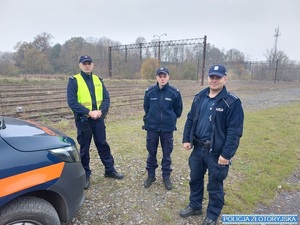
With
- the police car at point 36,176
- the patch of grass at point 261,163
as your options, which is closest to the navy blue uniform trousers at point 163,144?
the patch of grass at point 261,163

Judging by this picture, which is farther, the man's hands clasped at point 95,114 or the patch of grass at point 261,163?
the patch of grass at point 261,163

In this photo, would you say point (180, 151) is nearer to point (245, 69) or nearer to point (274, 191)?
point (274, 191)

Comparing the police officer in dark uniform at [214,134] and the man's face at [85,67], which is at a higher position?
the man's face at [85,67]

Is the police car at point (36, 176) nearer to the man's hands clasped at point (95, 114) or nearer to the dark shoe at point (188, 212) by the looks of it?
the man's hands clasped at point (95, 114)

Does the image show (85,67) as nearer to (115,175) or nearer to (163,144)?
(163,144)

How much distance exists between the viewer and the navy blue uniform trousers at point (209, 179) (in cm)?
276

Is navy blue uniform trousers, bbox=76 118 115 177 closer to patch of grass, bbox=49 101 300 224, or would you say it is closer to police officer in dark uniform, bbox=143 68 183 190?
patch of grass, bbox=49 101 300 224

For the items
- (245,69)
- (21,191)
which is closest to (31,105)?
(21,191)

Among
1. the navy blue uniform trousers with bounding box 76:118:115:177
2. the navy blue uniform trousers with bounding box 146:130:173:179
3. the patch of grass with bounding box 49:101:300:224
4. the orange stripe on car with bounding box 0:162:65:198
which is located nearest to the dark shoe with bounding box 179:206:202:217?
the patch of grass with bounding box 49:101:300:224

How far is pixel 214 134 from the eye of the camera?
269 centimetres

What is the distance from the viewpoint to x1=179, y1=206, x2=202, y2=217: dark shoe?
3.17 metres

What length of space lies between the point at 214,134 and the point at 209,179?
62cm

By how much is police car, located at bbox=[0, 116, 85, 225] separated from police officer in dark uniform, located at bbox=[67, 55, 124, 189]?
91 centimetres

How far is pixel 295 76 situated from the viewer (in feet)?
163
